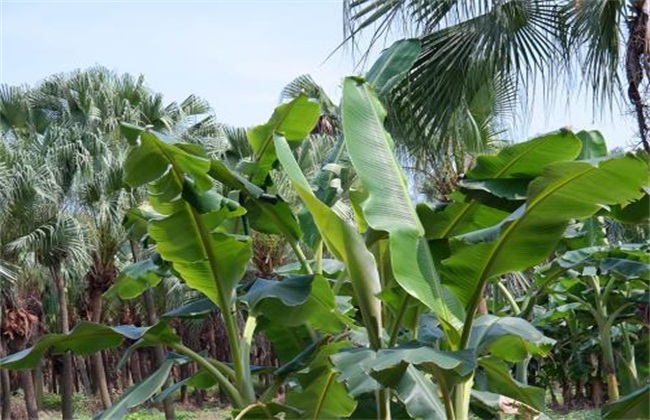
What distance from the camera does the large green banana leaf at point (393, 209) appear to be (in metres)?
4.69

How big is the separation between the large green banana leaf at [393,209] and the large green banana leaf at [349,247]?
0.28 meters

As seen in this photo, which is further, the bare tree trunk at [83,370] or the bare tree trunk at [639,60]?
the bare tree trunk at [83,370]

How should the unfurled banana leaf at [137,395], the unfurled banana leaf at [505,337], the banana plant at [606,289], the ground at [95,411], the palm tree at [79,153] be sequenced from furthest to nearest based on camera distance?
the ground at [95,411] < the palm tree at [79,153] < the banana plant at [606,289] < the unfurled banana leaf at [505,337] < the unfurled banana leaf at [137,395]

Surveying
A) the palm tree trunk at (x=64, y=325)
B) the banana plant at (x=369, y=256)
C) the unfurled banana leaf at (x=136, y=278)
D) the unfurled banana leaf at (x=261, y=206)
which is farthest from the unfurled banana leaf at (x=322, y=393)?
the palm tree trunk at (x=64, y=325)

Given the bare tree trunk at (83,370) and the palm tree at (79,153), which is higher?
the palm tree at (79,153)

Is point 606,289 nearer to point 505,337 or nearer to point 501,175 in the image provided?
point 505,337

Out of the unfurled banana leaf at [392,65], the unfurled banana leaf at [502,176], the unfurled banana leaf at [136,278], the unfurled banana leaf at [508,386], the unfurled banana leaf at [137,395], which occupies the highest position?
the unfurled banana leaf at [392,65]

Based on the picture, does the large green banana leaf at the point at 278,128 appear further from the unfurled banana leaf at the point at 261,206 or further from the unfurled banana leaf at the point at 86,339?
the unfurled banana leaf at the point at 86,339

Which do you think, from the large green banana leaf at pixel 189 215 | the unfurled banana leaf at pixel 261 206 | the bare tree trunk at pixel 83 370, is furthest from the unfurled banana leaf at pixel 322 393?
the bare tree trunk at pixel 83 370

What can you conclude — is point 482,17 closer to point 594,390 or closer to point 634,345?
point 634,345

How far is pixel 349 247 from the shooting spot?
5070 mm

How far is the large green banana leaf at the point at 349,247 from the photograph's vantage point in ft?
16.1

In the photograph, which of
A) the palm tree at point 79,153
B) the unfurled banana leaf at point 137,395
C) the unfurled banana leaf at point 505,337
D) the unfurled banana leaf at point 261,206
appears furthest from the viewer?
the palm tree at point 79,153

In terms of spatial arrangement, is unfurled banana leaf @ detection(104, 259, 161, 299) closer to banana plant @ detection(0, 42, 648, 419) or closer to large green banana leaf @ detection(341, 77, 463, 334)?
banana plant @ detection(0, 42, 648, 419)
